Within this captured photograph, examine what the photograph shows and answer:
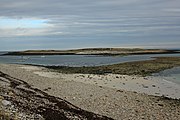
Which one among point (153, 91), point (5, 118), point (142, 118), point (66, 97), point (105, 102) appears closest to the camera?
point (5, 118)

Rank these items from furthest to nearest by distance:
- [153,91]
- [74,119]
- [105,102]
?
[153,91], [105,102], [74,119]

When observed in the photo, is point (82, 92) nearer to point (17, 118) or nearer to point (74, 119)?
point (74, 119)

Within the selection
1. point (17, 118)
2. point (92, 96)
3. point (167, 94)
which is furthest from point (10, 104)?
point (167, 94)

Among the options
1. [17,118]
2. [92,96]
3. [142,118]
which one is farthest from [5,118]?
[92,96]

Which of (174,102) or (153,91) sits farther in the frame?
(153,91)

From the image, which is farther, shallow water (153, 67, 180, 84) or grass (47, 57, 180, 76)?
grass (47, 57, 180, 76)

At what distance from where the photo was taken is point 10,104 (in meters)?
12.6

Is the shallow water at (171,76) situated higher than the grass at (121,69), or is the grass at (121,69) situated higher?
the grass at (121,69)

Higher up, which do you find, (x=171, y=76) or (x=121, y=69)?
(x=121, y=69)

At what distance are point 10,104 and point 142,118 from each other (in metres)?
6.00

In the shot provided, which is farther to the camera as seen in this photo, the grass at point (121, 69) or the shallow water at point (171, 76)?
the grass at point (121, 69)

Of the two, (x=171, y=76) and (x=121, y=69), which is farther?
(x=121, y=69)

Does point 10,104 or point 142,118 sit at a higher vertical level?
point 10,104

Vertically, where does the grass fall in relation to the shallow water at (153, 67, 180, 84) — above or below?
above
